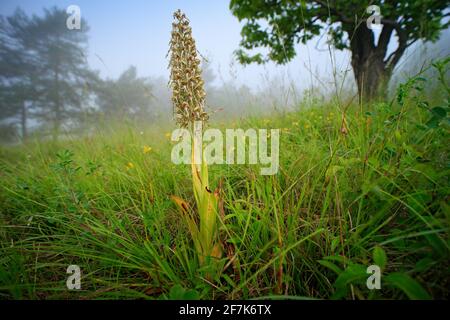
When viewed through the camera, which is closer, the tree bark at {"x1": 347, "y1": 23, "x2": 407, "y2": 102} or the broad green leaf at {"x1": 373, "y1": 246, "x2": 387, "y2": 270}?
the broad green leaf at {"x1": 373, "y1": 246, "x2": 387, "y2": 270}

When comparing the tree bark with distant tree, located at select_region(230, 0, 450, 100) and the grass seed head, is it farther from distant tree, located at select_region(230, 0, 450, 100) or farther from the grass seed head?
the grass seed head

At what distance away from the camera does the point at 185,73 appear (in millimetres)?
1127

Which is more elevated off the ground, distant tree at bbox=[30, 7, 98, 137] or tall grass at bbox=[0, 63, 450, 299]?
distant tree at bbox=[30, 7, 98, 137]

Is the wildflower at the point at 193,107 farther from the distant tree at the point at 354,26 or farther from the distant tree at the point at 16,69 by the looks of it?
the distant tree at the point at 16,69

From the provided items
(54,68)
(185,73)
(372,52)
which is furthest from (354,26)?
(54,68)

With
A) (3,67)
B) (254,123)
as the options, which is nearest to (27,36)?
(3,67)

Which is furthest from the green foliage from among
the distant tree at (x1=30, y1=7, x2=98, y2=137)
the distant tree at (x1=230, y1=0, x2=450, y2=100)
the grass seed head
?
the distant tree at (x1=30, y1=7, x2=98, y2=137)

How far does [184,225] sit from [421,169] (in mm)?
1306

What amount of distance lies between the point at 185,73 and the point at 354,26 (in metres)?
5.53

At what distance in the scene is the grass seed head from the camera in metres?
1.12

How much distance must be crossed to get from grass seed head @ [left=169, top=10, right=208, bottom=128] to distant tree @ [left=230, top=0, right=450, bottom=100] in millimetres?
4069

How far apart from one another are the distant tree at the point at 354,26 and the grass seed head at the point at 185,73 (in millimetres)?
4069
